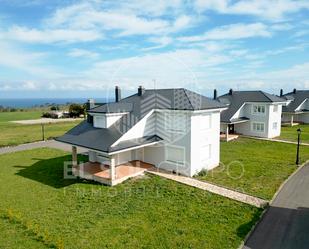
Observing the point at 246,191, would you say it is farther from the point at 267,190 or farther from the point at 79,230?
the point at 79,230

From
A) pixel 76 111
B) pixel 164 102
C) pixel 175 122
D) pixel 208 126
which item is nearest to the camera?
pixel 175 122

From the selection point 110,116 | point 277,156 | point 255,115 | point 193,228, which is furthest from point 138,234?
point 255,115

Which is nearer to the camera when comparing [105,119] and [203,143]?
[105,119]

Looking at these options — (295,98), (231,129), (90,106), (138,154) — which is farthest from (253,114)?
(90,106)

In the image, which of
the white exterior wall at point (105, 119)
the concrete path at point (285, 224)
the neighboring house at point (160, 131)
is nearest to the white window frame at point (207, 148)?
the neighboring house at point (160, 131)

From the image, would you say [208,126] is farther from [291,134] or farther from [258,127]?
[291,134]

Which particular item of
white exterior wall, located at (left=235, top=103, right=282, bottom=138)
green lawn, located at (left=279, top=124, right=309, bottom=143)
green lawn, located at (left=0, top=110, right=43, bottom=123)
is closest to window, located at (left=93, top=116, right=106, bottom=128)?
white exterior wall, located at (left=235, top=103, right=282, bottom=138)
